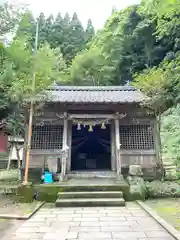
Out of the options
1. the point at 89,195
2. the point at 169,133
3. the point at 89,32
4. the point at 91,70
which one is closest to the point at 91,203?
the point at 89,195

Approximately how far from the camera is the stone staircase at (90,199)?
6.19 m

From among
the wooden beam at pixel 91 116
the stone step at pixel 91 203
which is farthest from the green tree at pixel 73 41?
the stone step at pixel 91 203

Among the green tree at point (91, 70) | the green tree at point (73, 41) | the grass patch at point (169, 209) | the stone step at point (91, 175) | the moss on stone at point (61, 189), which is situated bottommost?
the grass patch at point (169, 209)

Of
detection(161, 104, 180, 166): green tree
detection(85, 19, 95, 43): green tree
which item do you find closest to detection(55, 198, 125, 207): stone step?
detection(161, 104, 180, 166): green tree

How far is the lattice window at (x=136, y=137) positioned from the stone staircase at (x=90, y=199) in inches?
114

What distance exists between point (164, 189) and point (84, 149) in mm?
7161

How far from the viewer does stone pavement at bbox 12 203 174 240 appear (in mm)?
3791

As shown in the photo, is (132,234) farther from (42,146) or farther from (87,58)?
(87,58)

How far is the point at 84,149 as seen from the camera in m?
13.6

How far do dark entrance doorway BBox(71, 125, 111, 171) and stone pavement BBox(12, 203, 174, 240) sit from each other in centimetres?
694

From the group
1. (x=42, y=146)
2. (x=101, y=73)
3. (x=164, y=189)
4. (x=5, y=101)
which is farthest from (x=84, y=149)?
(x=101, y=73)

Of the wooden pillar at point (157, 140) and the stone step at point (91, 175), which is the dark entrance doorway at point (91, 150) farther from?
the wooden pillar at point (157, 140)

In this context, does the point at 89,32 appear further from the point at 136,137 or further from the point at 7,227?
the point at 7,227

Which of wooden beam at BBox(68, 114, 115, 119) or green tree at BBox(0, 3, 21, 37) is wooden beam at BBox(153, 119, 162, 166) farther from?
green tree at BBox(0, 3, 21, 37)
